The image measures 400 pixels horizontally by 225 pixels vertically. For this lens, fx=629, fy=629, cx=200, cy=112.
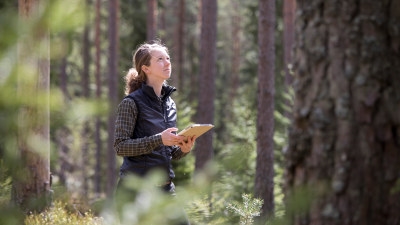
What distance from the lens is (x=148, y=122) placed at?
15.0 feet

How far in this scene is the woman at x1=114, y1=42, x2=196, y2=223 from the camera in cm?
438

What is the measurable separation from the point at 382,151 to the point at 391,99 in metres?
0.21

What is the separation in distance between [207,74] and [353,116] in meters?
12.3

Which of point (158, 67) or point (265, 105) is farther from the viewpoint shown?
point (265, 105)

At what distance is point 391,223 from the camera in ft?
8.30

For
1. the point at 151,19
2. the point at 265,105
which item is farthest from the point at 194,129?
the point at 151,19

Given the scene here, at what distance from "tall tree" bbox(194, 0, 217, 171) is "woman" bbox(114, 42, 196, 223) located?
30.6 ft

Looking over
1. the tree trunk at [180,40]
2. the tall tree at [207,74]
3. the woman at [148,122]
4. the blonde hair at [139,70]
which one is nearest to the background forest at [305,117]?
the woman at [148,122]

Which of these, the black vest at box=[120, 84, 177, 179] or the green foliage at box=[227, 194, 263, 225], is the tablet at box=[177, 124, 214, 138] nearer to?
the black vest at box=[120, 84, 177, 179]

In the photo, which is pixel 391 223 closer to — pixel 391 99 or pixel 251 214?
pixel 391 99

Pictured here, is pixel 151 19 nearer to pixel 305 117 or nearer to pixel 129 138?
pixel 129 138

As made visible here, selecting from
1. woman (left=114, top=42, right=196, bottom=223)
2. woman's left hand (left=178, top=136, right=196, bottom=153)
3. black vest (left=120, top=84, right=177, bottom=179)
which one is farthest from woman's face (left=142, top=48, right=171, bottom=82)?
woman's left hand (left=178, top=136, right=196, bottom=153)

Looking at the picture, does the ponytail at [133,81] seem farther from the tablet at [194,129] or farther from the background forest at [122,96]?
the tablet at [194,129]

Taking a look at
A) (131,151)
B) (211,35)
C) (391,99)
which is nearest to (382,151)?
(391,99)
